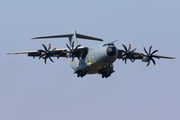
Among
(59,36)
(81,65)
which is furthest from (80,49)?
(59,36)

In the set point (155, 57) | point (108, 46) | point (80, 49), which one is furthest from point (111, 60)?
point (155, 57)

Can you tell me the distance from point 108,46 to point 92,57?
226 cm

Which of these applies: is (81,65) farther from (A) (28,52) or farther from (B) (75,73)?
(A) (28,52)

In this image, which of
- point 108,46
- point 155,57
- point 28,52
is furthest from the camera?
point 155,57

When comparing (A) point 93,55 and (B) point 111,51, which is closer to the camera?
(B) point 111,51

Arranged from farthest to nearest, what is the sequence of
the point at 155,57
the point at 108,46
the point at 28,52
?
the point at 155,57, the point at 28,52, the point at 108,46

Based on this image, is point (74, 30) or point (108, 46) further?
point (74, 30)

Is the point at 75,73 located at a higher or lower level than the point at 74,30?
lower

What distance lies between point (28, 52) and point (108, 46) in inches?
320

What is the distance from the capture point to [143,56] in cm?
3972

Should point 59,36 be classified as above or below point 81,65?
above

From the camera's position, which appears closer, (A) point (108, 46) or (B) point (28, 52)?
(A) point (108, 46)

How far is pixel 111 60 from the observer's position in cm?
3584

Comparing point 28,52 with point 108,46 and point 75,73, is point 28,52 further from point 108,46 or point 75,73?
point 108,46
